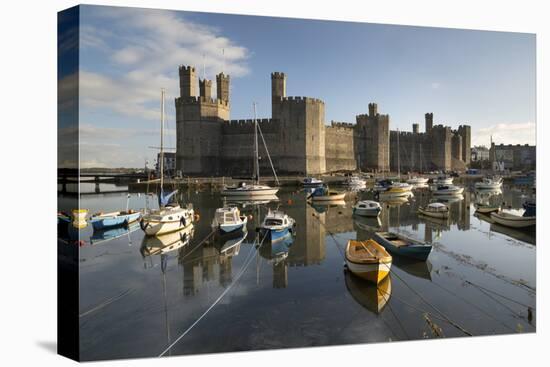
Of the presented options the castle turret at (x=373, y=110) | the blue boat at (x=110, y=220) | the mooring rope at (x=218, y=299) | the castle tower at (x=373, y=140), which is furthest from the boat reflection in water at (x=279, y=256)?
the castle turret at (x=373, y=110)

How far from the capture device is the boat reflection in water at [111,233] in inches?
411

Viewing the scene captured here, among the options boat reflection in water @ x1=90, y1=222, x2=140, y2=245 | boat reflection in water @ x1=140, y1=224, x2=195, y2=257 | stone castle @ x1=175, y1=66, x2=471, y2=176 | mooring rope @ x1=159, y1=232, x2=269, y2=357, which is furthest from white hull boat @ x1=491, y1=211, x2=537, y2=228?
stone castle @ x1=175, y1=66, x2=471, y2=176

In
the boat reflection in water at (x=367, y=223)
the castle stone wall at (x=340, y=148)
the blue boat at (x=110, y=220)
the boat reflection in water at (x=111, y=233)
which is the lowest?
the boat reflection in water at (x=111, y=233)

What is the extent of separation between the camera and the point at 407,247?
7852mm

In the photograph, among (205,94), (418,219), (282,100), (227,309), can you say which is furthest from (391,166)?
(227,309)

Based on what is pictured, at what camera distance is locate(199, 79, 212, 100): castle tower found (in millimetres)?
31500

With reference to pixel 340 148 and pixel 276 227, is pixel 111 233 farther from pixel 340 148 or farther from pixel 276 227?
pixel 340 148

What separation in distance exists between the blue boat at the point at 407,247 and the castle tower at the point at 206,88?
83.2ft

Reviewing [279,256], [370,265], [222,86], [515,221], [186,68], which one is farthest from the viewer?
[222,86]

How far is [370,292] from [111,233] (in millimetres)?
8170

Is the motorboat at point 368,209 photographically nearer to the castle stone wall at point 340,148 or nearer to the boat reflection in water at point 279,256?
Answer: the boat reflection in water at point 279,256

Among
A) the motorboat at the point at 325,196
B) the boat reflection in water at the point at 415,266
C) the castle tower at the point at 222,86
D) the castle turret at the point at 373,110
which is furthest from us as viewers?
the castle turret at the point at 373,110

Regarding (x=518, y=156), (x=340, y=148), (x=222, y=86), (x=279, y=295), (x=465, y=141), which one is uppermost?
(x=222, y=86)

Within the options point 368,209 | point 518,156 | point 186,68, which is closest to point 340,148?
point 186,68
